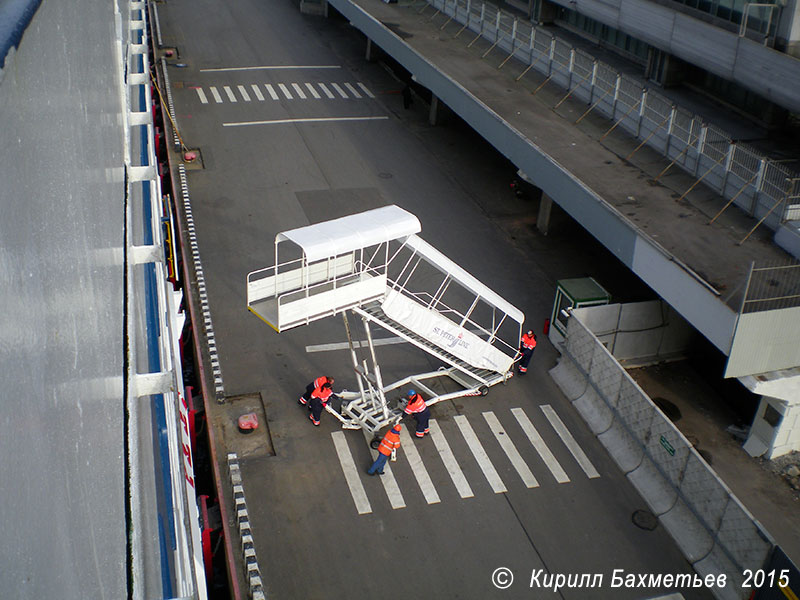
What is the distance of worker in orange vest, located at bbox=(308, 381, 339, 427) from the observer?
765 inches

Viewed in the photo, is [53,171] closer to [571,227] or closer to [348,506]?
[348,506]

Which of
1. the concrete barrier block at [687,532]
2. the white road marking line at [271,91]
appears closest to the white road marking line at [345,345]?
the concrete barrier block at [687,532]

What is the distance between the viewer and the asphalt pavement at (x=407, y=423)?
16.7 metres

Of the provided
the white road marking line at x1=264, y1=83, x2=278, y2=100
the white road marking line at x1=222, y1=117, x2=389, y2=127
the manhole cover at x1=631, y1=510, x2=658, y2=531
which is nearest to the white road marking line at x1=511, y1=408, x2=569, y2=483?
the manhole cover at x1=631, y1=510, x2=658, y2=531

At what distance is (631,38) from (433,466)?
26302 mm

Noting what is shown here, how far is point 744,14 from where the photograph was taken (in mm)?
26672

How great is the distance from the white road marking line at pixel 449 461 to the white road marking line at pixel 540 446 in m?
2.17

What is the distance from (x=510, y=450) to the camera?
1984 cm

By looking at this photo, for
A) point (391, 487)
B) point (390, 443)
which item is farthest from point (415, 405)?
point (391, 487)

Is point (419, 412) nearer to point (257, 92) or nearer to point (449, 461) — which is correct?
point (449, 461)

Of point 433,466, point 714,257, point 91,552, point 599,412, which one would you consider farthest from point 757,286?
point 91,552

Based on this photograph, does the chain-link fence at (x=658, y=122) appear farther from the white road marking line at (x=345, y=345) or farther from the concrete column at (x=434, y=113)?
the white road marking line at (x=345, y=345)

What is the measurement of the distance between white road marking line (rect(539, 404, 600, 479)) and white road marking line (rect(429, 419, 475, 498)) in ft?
9.85

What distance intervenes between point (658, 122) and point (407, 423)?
45.8 ft
